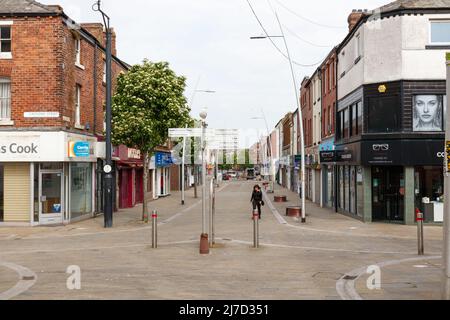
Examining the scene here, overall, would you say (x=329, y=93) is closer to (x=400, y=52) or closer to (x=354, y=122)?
(x=354, y=122)

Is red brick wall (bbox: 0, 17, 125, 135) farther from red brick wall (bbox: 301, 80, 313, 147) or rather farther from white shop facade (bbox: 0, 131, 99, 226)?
red brick wall (bbox: 301, 80, 313, 147)

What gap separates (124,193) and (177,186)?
2720 centimetres

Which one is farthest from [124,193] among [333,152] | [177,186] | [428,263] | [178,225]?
[177,186]

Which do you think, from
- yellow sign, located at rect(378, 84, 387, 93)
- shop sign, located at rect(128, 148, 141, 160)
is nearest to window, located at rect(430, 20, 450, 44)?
yellow sign, located at rect(378, 84, 387, 93)

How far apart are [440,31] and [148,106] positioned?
41.2 feet

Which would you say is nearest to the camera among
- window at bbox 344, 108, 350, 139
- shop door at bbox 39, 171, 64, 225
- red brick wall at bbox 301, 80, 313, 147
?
shop door at bbox 39, 171, 64, 225

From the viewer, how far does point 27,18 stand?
2108cm

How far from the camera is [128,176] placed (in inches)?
1281

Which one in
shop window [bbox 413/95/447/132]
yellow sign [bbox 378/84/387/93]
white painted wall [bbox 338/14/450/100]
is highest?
white painted wall [bbox 338/14/450/100]

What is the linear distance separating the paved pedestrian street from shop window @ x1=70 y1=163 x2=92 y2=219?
2.16 metres

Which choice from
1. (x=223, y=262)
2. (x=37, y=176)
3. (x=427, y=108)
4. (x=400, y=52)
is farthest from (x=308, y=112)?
(x=223, y=262)

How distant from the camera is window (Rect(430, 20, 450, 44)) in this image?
69.6 feet
